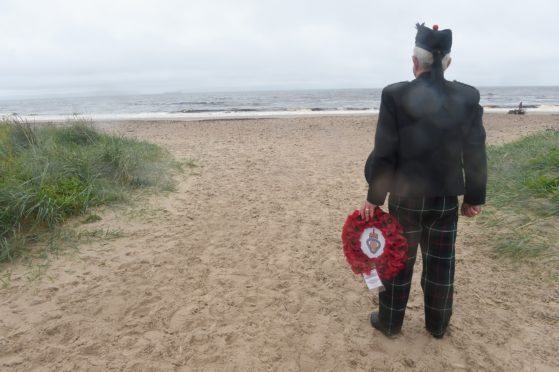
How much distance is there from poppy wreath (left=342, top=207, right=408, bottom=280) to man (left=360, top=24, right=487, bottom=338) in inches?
2.5

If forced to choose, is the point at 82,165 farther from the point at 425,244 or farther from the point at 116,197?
the point at 425,244

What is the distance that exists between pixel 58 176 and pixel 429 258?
4.49 metres

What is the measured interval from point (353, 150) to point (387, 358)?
24.3ft

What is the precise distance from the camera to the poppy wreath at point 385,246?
7.29 feet

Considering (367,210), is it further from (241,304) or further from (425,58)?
(241,304)

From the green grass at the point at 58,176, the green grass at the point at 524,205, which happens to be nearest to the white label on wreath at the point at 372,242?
the green grass at the point at 524,205

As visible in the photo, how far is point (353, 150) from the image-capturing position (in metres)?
9.38

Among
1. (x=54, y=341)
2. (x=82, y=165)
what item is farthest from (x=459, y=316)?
(x=82, y=165)

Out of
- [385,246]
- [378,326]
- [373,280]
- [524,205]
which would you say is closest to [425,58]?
[385,246]

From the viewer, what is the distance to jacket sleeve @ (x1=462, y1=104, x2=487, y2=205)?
6.75ft

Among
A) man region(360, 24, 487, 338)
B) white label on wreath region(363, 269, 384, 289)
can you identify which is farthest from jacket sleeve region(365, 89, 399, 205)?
white label on wreath region(363, 269, 384, 289)

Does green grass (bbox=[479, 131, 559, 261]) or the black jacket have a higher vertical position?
the black jacket

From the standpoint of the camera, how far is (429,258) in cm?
235

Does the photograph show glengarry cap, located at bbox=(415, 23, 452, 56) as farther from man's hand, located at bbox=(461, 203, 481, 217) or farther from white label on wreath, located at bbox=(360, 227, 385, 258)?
white label on wreath, located at bbox=(360, 227, 385, 258)
